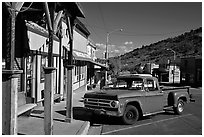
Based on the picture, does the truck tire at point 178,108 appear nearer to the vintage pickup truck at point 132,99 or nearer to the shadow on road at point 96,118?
the vintage pickup truck at point 132,99

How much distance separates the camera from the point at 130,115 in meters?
9.08

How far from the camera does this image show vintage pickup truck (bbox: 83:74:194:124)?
8.67 m

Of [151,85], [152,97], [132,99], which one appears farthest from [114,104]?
[151,85]

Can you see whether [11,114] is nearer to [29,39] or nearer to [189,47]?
[29,39]

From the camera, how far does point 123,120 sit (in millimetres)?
8844

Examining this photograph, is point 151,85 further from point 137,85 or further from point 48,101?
point 48,101

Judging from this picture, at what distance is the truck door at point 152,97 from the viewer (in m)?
9.62

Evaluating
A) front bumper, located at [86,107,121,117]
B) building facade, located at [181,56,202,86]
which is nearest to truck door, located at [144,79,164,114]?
front bumper, located at [86,107,121,117]

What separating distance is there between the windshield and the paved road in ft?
4.35

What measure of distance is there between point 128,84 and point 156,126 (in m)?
2.12

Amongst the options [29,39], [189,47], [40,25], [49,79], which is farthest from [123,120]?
[189,47]

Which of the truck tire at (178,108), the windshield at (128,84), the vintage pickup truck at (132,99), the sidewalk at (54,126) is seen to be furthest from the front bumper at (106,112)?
the truck tire at (178,108)

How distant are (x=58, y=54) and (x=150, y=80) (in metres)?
6.17

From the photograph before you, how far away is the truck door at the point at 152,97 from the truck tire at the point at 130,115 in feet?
1.88
